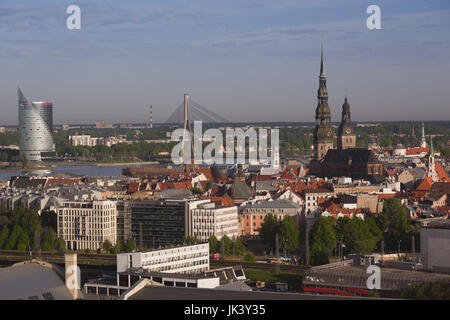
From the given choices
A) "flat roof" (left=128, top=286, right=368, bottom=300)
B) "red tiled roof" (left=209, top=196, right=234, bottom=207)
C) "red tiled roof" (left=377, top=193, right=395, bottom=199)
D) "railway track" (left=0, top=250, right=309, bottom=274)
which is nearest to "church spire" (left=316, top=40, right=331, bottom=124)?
"red tiled roof" (left=377, top=193, right=395, bottom=199)

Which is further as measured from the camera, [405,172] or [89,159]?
[89,159]

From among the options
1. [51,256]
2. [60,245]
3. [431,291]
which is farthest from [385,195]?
[431,291]

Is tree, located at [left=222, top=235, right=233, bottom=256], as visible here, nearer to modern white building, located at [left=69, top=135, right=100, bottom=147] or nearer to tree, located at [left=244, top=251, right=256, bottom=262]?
tree, located at [left=244, top=251, right=256, bottom=262]

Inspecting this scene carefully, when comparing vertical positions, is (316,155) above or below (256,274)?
above

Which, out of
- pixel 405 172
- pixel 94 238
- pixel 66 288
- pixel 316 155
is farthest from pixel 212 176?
pixel 66 288

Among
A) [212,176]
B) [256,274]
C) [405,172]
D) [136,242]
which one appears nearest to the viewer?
[256,274]

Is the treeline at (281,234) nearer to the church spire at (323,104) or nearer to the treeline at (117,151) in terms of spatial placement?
the church spire at (323,104)
